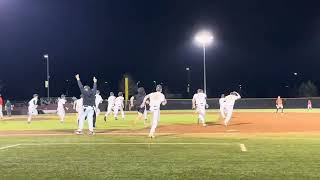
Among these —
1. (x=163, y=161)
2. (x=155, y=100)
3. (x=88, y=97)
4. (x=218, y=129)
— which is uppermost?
(x=88, y=97)

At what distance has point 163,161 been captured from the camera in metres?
12.0

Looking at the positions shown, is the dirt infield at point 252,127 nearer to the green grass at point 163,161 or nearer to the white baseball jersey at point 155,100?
the white baseball jersey at point 155,100

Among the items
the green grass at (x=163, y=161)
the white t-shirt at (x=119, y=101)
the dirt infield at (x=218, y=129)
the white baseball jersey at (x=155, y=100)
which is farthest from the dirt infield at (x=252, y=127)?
the white t-shirt at (x=119, y=101)

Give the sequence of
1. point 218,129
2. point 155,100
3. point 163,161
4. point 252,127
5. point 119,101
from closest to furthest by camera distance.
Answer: point 163,161 → point 155,100 → point 218,129 → point 252,127 → point 119,101

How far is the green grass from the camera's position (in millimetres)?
10133

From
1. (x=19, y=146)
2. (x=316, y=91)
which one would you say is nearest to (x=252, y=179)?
(x=19, y=146)

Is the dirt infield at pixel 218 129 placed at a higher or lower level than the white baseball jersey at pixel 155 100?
lower

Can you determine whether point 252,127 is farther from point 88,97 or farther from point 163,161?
point 163,161

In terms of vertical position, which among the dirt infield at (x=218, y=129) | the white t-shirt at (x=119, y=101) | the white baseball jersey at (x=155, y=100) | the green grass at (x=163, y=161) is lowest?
the green grass at (x=163, y=161)

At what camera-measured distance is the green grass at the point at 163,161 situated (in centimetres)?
1013

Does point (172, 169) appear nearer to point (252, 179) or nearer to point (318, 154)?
point (252, 179)

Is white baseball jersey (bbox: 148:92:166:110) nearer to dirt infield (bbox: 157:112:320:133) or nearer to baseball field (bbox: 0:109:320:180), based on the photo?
baseball field (bbox: 0:109:320:180)

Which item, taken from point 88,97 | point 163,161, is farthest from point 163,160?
point 88,97

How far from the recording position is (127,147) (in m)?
15.5
